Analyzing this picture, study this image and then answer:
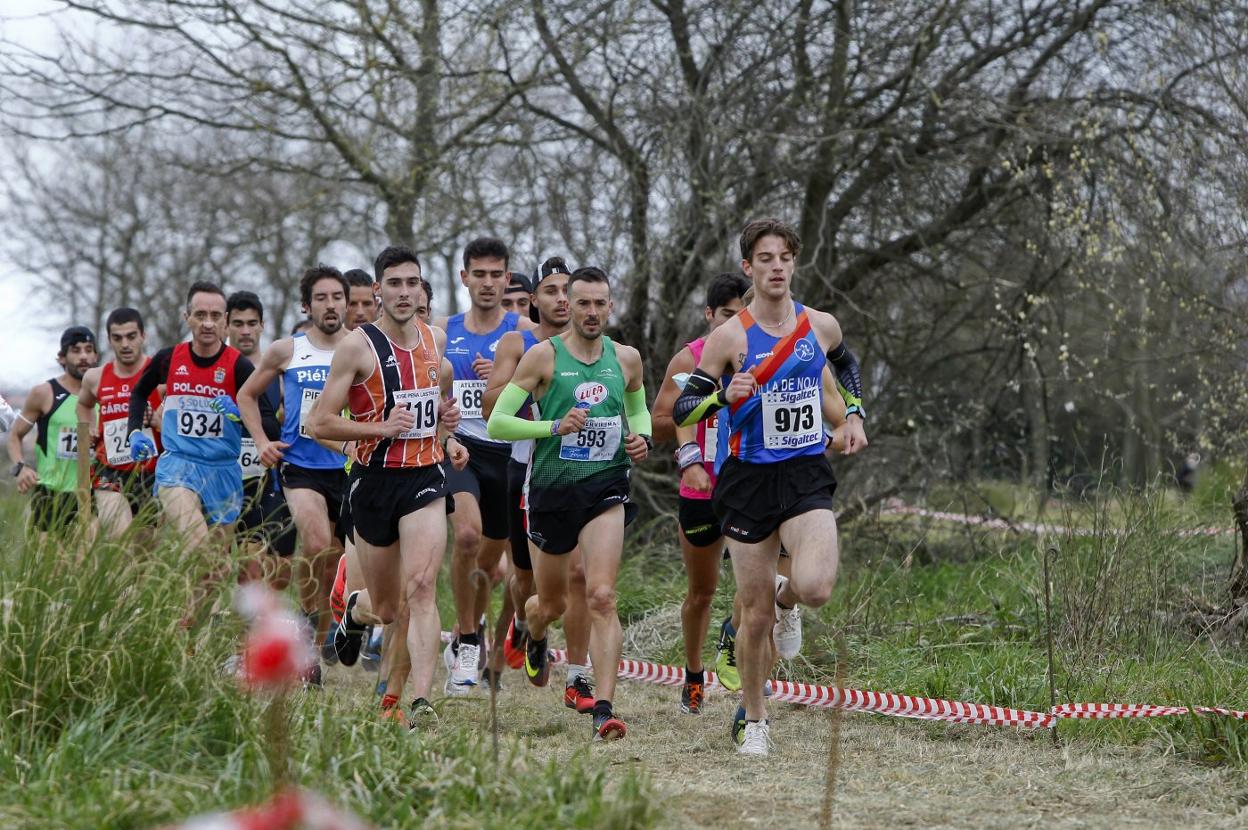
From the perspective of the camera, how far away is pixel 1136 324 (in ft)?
43.7

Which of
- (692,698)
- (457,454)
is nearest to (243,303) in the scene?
(457,454)

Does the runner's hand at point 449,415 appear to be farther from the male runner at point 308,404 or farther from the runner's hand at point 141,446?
the runner's hand at point 141,446

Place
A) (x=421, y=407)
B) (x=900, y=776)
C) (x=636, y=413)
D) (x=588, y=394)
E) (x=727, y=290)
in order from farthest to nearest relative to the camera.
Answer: (x=727, y=290)
(x=636, y=413)
(x=588, y=394)
(x=421, y=407)
(x=900, y=776)

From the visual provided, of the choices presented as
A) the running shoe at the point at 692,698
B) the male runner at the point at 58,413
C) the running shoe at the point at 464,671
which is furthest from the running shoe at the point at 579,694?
the male runner at the point at 58,413

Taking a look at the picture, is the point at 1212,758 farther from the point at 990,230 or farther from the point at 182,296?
the point at 182,296

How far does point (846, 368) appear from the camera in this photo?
6793 millimetres

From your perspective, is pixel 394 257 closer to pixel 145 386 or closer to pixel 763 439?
pixel 763 439

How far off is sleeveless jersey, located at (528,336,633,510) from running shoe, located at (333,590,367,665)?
4.39ft

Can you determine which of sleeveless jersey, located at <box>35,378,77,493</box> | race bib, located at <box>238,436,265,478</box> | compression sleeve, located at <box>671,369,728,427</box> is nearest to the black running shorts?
compression sleeve, located at <box>671,369,728,427</box>

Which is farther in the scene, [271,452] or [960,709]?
[271,452]

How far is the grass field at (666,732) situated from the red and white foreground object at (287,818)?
6.1 inches

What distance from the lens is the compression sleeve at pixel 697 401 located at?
616 cm

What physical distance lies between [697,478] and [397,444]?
4.59ft

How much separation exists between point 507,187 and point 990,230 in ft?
14.9
